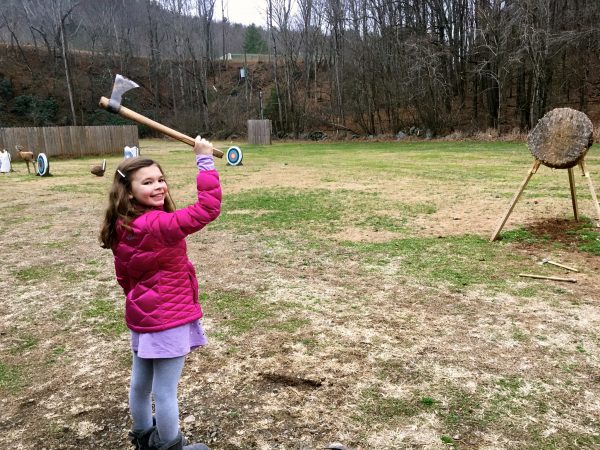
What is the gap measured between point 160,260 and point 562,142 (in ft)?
18.8

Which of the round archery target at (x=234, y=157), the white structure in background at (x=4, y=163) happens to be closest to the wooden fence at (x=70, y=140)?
the white structure in background at (x=4, y=163)

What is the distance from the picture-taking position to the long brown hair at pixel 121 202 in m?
2.12

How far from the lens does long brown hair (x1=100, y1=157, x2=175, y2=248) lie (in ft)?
6.96

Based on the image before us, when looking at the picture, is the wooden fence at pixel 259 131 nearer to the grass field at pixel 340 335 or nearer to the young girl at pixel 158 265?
the grass field at pixel 340 335

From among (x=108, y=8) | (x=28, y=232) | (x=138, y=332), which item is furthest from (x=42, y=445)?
(x=108, y=8)

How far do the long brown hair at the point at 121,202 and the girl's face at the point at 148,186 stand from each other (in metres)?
0.02

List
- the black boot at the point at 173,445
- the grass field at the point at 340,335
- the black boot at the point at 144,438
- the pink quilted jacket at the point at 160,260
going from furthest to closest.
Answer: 1. the grass field at the point at 340,335
2. the black boot at the point at 144,438
3. the black boot at the point at 173,445
4. the pink quilted jacket at the point at 160,260

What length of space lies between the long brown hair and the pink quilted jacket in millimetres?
41

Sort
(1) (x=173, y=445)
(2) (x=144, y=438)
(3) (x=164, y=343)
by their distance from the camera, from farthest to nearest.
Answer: (2) (x=144, y=438) → (1) (x=173, y=445) → (3) (x=164, y=343)

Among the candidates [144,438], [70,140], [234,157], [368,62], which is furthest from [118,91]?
[368,62]

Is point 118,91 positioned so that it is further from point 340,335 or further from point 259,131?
point 259,131

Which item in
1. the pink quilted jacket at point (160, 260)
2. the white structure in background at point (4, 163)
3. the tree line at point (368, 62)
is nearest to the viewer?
the pink quilted jacket at point (160, 260)

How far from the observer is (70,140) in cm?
2352

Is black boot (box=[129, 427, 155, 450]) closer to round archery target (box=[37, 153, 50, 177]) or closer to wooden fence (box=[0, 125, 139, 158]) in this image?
round archery target (box=[37, 153, 50, 177])
